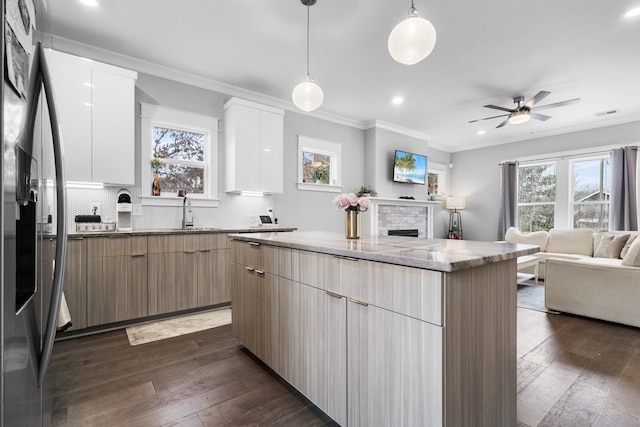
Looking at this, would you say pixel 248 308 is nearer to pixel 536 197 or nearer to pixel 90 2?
pixel 90 2

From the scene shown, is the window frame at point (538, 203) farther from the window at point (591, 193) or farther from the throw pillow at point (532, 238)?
the throw pillow at point (532, 238)

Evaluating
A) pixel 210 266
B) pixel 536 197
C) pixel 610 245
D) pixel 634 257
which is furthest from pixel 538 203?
pixel 210 266

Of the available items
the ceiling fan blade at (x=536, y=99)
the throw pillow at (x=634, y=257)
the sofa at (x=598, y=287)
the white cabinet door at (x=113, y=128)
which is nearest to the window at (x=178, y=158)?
the white cabinet door at (x=113, y=128)

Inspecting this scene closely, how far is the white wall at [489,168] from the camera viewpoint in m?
5.84

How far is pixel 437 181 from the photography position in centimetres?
767

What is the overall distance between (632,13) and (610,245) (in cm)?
303

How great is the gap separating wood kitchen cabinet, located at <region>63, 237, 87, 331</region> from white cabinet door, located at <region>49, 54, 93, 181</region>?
686 mm

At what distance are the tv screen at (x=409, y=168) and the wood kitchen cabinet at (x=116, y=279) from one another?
14.9ft

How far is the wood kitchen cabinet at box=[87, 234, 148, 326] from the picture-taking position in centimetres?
272

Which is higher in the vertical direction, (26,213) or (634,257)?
(26,213)

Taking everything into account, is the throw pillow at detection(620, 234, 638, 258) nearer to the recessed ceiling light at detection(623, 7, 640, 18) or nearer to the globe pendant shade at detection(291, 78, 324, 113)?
the recessed ceiling light at detection(623, 7, 640, 18)

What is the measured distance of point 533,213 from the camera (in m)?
6.56

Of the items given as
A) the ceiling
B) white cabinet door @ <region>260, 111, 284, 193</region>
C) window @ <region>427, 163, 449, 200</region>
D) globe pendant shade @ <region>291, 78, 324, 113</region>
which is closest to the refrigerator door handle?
globe pendant shade @ <region>291, 78, 324, 113</region>

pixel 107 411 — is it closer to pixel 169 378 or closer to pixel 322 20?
pixel 169 378
